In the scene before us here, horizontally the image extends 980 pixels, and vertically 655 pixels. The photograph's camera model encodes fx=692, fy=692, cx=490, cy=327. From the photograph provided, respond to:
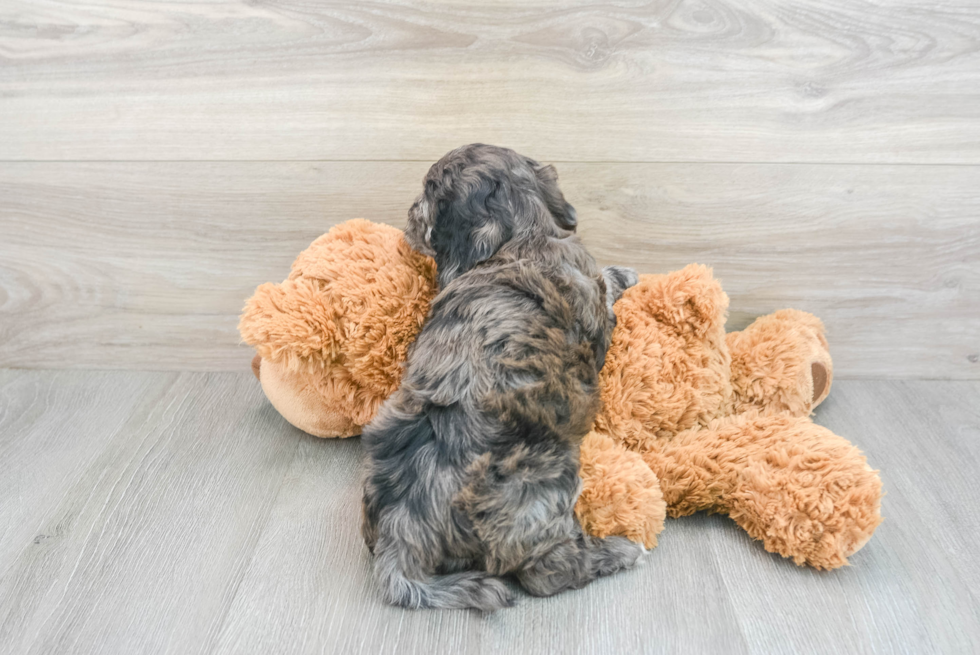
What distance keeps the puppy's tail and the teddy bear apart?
0.23 metres

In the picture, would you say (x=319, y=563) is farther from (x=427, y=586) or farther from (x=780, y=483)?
(x=780, y=483)

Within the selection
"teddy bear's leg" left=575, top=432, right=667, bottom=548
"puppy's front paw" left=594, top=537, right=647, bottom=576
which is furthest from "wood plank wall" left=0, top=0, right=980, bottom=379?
"puppy's front paw" left=594, top=537, right=647, bottom=576

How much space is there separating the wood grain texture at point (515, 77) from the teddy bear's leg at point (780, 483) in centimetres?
71

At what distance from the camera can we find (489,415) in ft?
4.04

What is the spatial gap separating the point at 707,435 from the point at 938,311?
88 cm

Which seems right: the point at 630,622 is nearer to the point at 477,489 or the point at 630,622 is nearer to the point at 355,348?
the point at 477,489

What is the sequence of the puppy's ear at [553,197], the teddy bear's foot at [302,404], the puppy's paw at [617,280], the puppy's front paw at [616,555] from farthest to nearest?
the teddy bear's foot at [302,404] < the puppy's paw at [617,280] < the puppy's ear at [553,197] < the puppy's front paw at [616,555]

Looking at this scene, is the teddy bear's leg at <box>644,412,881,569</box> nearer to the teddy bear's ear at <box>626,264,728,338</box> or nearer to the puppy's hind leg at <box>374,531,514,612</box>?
the teddy bear's ear at <box>626,264,728,338</box>

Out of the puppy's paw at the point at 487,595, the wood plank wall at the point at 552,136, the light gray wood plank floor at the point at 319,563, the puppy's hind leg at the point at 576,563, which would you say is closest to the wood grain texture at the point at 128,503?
the light gray wood plank floor at the point at 319,563

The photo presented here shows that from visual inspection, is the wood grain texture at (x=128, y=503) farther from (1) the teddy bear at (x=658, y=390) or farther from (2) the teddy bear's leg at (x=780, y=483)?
(2) the teddy bear's leg at (x=780, y=483)

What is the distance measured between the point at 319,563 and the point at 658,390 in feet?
2.65

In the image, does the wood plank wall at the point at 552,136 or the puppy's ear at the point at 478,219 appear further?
the wood plank wall at the point at 552,136

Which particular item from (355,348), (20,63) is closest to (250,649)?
(355,348)

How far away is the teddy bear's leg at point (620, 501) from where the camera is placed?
1.36 meters
